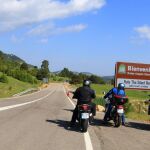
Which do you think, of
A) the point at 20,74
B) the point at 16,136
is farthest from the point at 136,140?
the point at 20,74

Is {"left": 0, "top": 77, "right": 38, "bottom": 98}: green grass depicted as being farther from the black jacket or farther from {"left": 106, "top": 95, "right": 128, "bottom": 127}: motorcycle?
the black jacket

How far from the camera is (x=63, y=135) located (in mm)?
13305

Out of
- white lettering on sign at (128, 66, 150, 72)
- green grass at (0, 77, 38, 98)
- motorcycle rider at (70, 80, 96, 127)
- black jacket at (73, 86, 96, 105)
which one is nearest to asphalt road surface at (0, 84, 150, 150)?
motorcycle rider at (70, 80, 96, 127)

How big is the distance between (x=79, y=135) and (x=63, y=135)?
64cm

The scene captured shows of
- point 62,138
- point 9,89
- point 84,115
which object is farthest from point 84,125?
point 9,89

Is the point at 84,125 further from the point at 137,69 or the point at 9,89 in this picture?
the point at 9,89

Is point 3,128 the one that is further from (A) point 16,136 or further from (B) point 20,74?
(B) point 20,74

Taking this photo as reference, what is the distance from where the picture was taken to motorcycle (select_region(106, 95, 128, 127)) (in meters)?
17.2

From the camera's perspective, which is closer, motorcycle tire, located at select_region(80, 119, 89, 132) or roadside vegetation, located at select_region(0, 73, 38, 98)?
motorcycle tire, located at select_region(80, 119, 89, 132)

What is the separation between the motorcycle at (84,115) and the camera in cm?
1470

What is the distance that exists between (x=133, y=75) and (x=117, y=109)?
45.1 ft

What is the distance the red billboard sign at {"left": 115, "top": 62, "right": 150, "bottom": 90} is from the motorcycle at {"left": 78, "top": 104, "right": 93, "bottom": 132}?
48.6 ft

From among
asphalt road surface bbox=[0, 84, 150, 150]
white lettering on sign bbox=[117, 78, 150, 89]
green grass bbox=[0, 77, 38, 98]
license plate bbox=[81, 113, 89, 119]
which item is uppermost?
white lettering on sign bbox=[117, 78, 150, 89]

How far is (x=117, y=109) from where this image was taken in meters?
17.3
